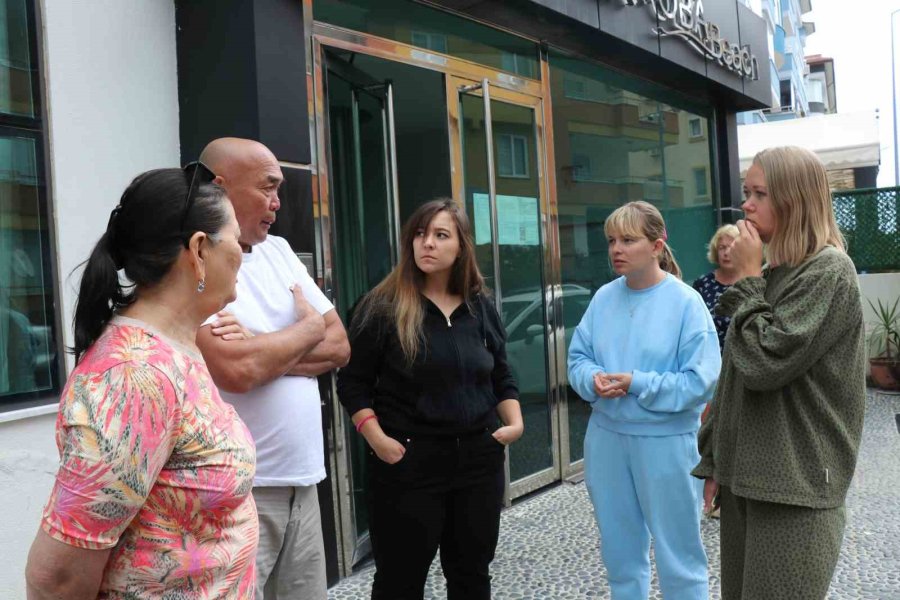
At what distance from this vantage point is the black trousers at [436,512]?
2.70 m

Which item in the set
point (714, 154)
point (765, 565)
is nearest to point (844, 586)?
point (765, 565)

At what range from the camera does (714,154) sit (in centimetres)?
855

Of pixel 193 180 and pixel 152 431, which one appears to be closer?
pixel 152 431

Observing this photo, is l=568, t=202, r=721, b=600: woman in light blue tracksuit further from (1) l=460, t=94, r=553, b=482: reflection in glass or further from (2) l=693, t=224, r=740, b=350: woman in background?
(1) l=460, t=94, r=553, b=482: reflection in glass

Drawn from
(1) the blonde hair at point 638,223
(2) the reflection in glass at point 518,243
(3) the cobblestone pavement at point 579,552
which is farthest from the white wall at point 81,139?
(2) the reflection in glass at point 518,243

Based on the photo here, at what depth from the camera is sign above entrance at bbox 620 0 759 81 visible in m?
6.51

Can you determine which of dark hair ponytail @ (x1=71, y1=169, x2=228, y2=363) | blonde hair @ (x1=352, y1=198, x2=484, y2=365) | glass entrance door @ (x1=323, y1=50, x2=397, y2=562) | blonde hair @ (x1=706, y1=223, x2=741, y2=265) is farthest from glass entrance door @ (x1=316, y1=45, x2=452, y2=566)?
dark hair ponytail @ (x1=71, y1=169, x2=228, y2=363)

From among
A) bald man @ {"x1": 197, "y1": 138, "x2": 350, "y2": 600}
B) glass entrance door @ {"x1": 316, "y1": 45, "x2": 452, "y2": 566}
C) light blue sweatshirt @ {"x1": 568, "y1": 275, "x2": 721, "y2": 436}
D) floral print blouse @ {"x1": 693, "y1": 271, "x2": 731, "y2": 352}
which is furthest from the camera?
floral print blouse @ {"x1": 693, "y1": 271, "x2": 731, "y2": 352}

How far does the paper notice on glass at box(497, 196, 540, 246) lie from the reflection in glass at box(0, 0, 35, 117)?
2.94 meters

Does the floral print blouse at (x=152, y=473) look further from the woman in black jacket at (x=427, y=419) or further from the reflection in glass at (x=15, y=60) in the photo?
the reflection in glass at (x=15, y=60)

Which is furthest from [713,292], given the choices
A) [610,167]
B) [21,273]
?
[21,273]

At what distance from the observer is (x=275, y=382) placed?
2316 mm

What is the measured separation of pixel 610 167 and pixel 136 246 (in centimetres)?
550

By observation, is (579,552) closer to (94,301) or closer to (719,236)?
(719,236)
